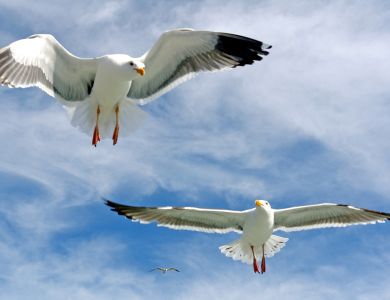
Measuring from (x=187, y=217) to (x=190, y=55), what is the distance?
367 cm

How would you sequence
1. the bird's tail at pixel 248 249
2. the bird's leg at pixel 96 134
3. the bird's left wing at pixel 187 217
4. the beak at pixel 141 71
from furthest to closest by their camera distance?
1. the bird's tail at pixel 248 249
2. the bird's left wing at pixel 187 217
3. the bird's leg at pixel 96 134
4. the beak at pixel 141 71

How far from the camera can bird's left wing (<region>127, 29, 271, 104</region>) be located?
12.1m

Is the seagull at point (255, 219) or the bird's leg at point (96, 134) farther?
the seagull at point (255, 219)

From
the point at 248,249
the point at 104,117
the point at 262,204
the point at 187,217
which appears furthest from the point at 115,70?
the point at 248,249

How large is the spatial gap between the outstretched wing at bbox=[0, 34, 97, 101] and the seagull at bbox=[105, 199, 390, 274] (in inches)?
102

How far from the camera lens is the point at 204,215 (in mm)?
14906

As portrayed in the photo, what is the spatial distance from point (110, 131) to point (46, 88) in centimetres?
126

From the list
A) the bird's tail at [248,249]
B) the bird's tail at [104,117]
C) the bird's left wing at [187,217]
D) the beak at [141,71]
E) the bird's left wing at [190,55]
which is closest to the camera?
the beak at [141,71]

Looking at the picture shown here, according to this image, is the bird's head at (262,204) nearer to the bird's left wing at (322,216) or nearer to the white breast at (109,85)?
the bird's left wing at (322,216)

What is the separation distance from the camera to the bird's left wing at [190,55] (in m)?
12.1

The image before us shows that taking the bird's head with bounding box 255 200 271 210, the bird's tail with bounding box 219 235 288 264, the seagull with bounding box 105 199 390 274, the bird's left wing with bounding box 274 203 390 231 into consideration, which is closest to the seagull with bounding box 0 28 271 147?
the seagull with bounding box 105 199 390 274

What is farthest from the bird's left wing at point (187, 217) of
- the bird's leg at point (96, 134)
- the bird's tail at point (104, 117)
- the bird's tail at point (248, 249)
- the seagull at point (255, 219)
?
the bird's leg at point (96, 134)

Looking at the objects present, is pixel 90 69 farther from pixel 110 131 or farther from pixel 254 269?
pixel 254 269

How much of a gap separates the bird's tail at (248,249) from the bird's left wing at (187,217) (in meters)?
0.37
